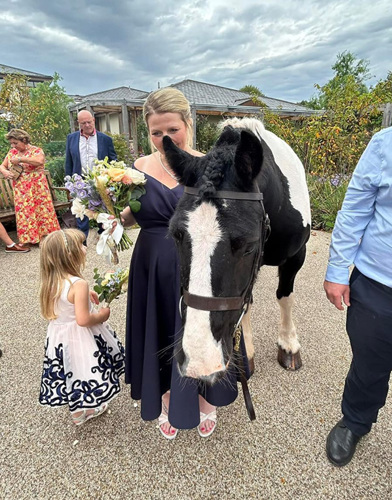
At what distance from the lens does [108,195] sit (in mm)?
1582

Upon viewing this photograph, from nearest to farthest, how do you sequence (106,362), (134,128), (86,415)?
(106,362) → (86,415) → (134,128)

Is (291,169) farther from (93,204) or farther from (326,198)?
(326,198)

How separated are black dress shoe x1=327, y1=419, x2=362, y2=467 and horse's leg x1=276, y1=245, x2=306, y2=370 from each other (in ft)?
2.47

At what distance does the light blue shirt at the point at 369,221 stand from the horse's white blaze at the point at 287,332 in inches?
46.9

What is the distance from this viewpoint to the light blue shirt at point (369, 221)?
1.36 meters

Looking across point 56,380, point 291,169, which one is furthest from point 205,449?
point 291,169

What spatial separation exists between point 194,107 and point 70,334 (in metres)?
12.0

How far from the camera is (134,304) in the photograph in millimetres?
1849

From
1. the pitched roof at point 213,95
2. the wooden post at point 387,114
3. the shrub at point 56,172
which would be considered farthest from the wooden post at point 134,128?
the wooden post at point 387,114

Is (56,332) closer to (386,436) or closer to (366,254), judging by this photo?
(366,254)

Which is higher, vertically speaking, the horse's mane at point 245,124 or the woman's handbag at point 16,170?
the horse's mane at point 245,124

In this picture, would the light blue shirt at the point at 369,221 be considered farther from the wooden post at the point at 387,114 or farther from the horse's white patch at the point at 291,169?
the wooden post at the point at 387,114

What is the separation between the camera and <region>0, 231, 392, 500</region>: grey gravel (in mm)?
1683

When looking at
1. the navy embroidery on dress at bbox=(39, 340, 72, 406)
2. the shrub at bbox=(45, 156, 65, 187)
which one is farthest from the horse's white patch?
the shrub at bbox=(45, 156, 65, 187)
